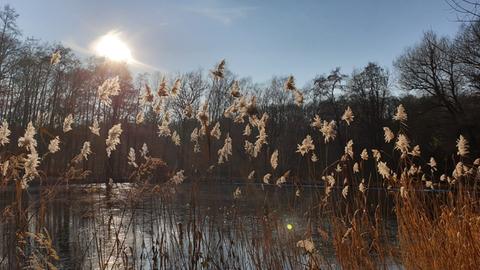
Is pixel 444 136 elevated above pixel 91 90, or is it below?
below

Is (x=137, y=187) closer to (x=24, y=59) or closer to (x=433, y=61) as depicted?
(x=24, y=59)

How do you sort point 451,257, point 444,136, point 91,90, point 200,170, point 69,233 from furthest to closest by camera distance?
point 91,90
point 444,136
point 69,233
point 200,170
point 451,257

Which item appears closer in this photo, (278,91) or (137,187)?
(137,187)

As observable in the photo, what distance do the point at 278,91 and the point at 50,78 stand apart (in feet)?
75.3

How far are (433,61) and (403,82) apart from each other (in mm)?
2853

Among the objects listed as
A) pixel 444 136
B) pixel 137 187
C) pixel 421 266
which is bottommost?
pixel 421 266

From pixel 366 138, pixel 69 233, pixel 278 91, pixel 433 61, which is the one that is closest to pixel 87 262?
pixel 69 233

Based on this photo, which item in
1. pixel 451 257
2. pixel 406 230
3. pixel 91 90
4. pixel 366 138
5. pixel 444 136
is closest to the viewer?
pixel 451 257

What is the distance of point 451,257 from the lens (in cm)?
312

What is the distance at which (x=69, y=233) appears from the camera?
9094mm

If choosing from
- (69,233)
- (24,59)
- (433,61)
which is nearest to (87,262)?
(69,233)

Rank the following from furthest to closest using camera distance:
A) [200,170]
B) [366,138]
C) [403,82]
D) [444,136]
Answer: [366,138] → [403,82] → [444,136] → [200,170]

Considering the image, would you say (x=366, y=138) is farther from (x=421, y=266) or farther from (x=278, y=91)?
(x=421, y=266)

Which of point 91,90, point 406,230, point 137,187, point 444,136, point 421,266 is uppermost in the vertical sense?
point 91,90
